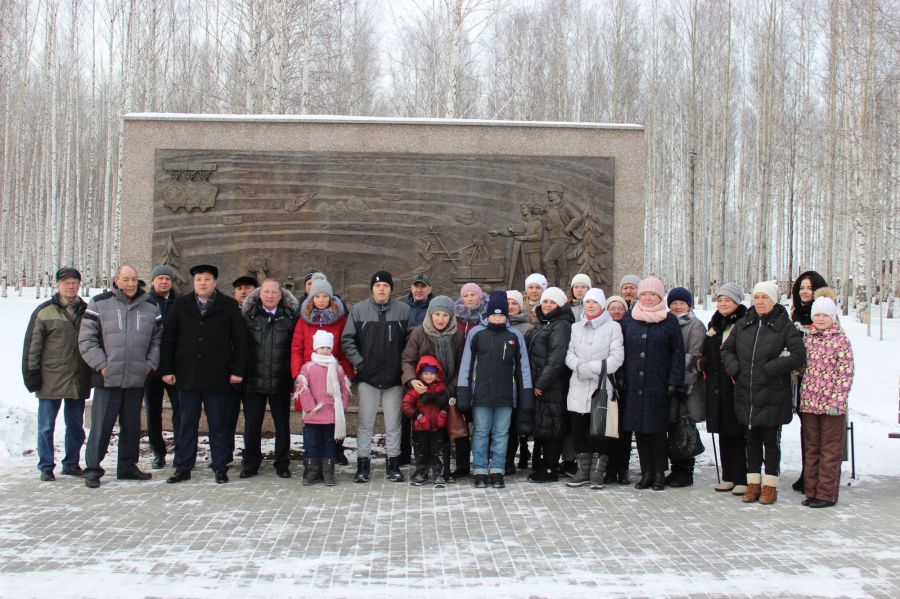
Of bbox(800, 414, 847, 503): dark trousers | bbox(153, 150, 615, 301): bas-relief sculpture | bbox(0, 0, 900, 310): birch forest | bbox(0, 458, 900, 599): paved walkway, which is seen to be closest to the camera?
bbox(0, 458, 900, 599): paved walkway

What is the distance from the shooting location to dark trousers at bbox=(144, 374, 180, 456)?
24.7ft

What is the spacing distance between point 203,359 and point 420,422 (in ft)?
6.29

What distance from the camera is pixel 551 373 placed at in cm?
696

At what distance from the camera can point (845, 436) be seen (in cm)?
655

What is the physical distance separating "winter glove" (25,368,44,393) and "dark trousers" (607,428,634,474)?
4.92 meters

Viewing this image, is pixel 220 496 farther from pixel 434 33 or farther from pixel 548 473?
pixel 434 33

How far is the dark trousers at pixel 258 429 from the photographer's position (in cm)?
714

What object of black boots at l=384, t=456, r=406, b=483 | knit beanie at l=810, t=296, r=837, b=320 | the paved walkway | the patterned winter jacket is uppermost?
knit beanie at l=810, t=296, r=837, b=320

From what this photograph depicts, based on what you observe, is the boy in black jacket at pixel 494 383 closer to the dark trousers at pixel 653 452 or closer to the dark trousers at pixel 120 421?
the dark trousers at pixel 653 452

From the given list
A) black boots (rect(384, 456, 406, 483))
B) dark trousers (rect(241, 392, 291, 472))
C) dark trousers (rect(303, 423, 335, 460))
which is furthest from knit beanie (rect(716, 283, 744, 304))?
dark trousers (rect(241, 392, 291, 472))

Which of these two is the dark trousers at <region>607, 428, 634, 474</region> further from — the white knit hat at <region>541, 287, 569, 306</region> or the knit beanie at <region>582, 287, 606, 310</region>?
the white knit hat at <region>541, 287, 569, 306</region>

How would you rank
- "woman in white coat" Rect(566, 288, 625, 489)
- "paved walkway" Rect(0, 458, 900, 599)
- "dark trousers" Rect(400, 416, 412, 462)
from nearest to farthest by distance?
1. "paved walkway" Rect(0, 458, 900, 599)
2. "woman in white coat" Rect(566, 288, 625, 489)
3. "dark trousers" Rect(400, 416, 412, 462)

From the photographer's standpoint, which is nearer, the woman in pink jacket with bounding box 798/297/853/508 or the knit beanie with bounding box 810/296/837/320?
the woman in pink jacket with bounding box 798/297/853/508

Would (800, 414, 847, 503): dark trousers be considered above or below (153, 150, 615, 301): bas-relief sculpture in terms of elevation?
below
